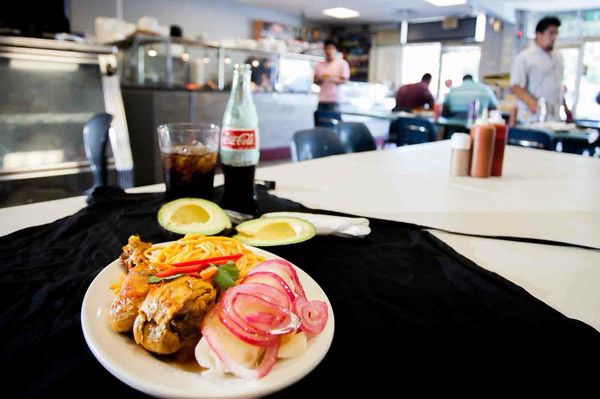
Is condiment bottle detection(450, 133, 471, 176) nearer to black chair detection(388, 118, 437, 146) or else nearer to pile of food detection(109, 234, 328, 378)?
pile of food detection(109, 234, 328, 378)

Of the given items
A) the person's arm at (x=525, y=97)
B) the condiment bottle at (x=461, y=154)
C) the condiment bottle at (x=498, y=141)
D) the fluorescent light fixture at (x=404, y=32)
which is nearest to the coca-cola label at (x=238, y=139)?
the condiment bottle at (x=461, y=154)

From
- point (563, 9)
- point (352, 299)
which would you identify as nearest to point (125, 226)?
point (352, 299)

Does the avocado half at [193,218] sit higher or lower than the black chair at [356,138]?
lower

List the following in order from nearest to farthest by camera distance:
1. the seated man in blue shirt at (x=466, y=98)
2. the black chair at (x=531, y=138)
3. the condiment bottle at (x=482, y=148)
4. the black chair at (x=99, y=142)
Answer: the condiment bottle at (x=482, y=148) → the black chair at (x=99, y=142) → the black chair at (x=531, y=138) → the seated man in blue shirt at (x=466, y=98)

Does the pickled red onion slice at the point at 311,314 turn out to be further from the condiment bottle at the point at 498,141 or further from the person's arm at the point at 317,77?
the person's arm at the point at 317,77

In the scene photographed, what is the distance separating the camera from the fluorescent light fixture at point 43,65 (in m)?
2.57

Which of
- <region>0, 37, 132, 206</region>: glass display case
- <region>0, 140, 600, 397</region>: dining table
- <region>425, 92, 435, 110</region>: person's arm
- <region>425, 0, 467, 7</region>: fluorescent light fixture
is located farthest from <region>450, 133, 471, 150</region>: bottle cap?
<region>425, 0, 467, 7</region>: fluorescent light fixture

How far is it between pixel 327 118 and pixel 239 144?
4.76 m

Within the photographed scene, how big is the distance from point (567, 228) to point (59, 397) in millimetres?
1197

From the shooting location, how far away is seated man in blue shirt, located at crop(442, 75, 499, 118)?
527cm

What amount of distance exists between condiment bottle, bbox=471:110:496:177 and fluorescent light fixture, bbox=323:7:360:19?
880cm

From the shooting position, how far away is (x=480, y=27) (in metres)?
9.80

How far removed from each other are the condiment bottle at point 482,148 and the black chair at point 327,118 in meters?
3.91

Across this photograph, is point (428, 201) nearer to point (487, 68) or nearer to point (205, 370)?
point (205, 370)
